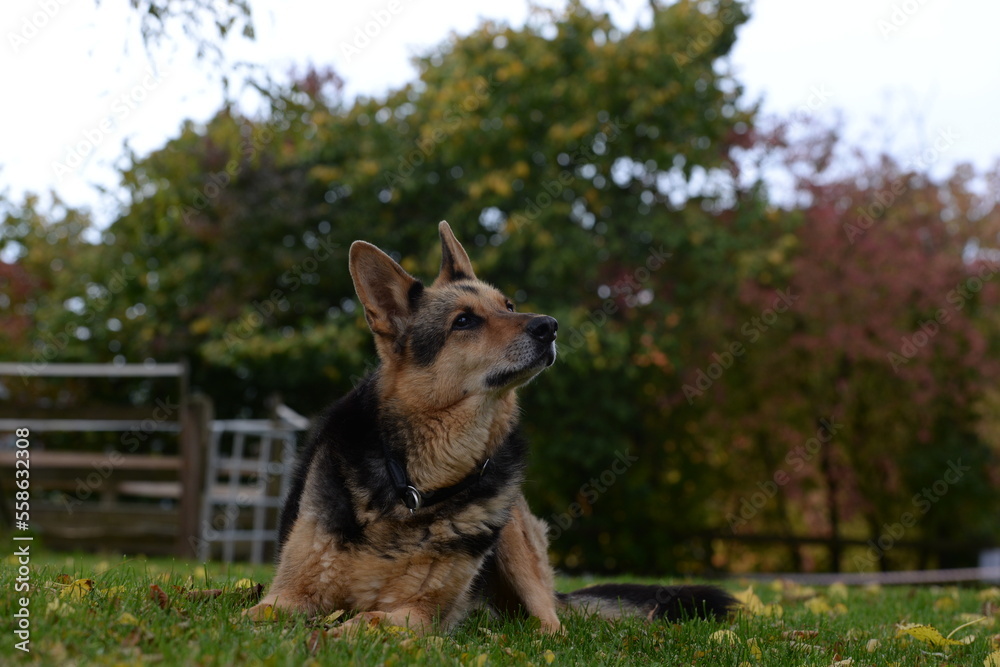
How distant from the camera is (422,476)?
13.4 feet

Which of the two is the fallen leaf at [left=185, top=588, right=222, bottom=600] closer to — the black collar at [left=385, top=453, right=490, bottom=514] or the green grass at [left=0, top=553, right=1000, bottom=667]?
the green grass at [left=0, top=553, right=1000, bottom=667]

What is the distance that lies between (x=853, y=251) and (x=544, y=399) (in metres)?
6.58

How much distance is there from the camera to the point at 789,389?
16.7m

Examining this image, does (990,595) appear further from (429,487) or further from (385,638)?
(385,638)

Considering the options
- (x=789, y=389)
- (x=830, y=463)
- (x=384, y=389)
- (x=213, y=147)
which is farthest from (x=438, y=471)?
(x=830, y=463)

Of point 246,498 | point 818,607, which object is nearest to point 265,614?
point 818,607

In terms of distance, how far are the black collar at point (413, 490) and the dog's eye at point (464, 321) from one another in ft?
2.45

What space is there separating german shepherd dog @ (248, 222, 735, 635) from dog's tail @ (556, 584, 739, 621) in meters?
0.09

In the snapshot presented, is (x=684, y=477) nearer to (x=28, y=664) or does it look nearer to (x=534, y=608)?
(x=534, y=608)

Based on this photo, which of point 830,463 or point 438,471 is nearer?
point 438,471

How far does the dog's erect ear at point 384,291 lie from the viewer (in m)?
4.35

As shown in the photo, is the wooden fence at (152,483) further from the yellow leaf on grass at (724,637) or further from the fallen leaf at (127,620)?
the fallen leaf at (127,620)

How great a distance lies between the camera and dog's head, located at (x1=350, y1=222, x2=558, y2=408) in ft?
14.0

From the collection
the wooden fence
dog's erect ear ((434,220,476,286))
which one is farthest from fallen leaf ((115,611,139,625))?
the wooden fence
